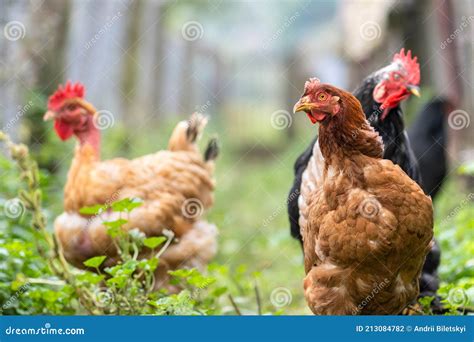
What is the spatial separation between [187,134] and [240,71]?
5828 mm

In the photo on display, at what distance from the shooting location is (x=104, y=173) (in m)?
4.20

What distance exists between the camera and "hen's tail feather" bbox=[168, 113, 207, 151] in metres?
4.70

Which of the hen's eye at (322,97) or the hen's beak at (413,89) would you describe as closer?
the hen's eye at (322,97)

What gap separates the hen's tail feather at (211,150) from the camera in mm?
4789

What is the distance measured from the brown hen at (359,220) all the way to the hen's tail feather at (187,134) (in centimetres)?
184

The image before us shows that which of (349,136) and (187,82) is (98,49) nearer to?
(187,82)

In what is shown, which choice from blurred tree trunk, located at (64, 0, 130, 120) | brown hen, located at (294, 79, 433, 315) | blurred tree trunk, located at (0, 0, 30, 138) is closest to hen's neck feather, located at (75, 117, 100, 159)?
blurred tree trunk, located at (0, 0, 30, 138)

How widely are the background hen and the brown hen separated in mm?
1305

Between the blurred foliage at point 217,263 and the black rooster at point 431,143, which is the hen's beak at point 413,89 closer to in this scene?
the blurred foliage at point 217,263

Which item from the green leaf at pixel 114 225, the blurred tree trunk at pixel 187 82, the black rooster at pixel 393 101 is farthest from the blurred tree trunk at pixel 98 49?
the blurred tree trunk at pixel 187 82

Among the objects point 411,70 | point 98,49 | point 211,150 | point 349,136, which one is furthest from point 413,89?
point 98,49

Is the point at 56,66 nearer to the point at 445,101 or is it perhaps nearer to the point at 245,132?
the point at 445,101

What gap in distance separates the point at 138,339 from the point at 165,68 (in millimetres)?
13768

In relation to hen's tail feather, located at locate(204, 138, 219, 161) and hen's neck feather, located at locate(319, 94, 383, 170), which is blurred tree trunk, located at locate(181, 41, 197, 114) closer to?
hen's tail feather, located at locate(204, 138, 219, 161)
